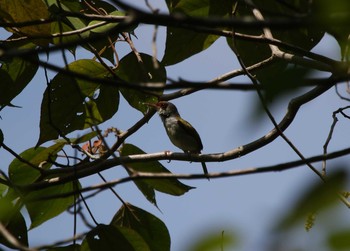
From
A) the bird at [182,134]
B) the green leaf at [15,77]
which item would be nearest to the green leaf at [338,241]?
the green leaf at [15,77]

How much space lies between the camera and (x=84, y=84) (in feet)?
12.6

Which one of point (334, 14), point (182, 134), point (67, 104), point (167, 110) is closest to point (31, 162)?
point (67, 104)

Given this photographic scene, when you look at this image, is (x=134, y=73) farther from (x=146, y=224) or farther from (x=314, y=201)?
(x=314, y=201)

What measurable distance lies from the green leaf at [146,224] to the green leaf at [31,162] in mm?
532

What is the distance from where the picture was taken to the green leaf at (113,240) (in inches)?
119

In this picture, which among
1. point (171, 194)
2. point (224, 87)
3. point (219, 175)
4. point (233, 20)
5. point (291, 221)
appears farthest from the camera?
point (171, 194)

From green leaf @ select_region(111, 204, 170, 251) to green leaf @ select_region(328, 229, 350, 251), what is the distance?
2674 millimetres

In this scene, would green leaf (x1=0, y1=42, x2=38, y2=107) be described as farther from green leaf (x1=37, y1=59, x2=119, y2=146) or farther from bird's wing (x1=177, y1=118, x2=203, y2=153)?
bird's wing (x1=177, y1=118, x2=203, y2=153)

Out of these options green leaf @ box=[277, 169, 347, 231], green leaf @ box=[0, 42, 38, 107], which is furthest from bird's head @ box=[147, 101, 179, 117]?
green leaf @ box=[277, 169, 347, 231]

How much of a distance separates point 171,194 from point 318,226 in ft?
8.86

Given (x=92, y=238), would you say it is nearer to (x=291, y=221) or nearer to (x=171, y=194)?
(x=171, y=194)

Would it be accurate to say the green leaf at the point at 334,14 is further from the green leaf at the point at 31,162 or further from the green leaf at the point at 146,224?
the green leaf at the point at 31,162

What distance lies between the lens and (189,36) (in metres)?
3.58

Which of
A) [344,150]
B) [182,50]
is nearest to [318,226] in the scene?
[344,150]
